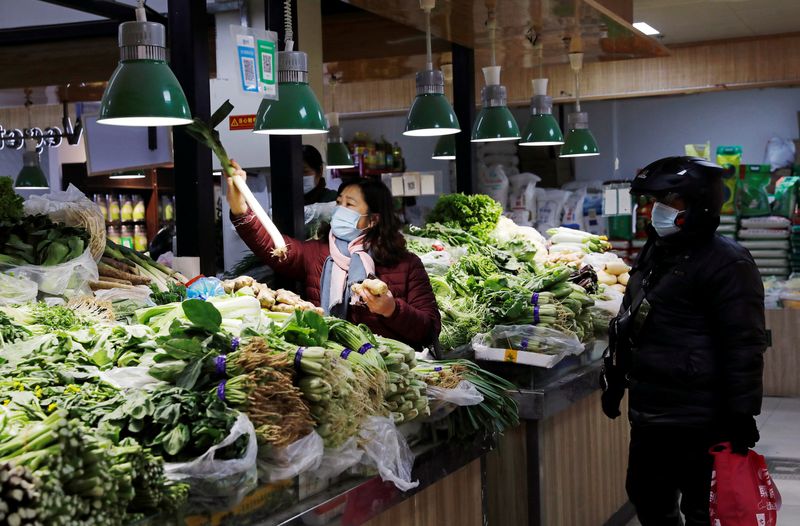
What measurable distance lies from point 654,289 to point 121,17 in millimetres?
4607

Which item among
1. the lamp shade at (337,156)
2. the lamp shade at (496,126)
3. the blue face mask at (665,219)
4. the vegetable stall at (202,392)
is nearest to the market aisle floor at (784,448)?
the vegetable stall at (202,392)

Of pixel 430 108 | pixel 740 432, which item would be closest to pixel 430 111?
pixel 430 108

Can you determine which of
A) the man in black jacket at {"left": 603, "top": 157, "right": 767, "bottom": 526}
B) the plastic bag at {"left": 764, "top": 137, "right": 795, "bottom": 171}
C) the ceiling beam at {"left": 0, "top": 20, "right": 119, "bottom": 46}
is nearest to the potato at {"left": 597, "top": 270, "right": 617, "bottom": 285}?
the man in black jacket at {"left": 603, "top": 157, "right": 767, "bottom": 526}

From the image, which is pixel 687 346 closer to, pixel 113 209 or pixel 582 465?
pixel 582 465

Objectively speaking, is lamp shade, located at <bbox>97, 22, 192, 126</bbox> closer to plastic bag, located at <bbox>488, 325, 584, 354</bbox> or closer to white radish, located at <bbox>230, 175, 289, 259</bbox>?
white radish, located at <bbox>230, 175, 289, 259</bbox>

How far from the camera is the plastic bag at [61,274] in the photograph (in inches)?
146

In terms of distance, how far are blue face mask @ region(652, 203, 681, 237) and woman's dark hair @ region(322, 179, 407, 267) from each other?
1.12m

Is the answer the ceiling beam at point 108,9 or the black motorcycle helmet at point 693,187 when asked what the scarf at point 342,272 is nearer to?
the black motorcycle helmet at point 693,187

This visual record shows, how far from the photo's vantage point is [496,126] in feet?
A: 19.0

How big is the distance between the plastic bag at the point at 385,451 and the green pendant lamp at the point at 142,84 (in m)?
1.13

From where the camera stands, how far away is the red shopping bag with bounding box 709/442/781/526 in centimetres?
355

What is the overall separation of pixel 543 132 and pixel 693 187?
8.97 ft

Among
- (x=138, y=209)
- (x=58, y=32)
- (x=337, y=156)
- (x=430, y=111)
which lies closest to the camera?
(x=430, y=111)

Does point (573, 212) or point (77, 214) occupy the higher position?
point (77, 214)
